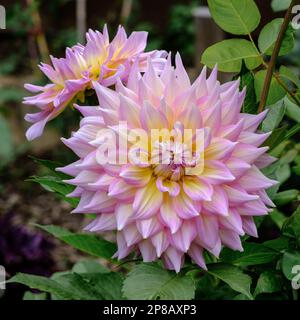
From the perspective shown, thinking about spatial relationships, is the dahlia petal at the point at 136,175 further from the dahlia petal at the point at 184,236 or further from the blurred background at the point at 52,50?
the blurred background at the point at 52,50

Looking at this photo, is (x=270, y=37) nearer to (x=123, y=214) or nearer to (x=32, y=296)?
(x=123, y=214)

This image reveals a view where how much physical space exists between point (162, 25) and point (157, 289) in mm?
3412

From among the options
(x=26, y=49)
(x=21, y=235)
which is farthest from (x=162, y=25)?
(x=21, y=235)

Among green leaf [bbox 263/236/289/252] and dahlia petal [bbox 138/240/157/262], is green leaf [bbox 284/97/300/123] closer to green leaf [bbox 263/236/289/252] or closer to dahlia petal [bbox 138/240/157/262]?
green leaf [bbox 263/236/289/252]

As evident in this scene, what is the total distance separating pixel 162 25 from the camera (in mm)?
3898

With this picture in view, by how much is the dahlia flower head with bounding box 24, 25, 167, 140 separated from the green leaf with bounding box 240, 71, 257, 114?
3.4 inches

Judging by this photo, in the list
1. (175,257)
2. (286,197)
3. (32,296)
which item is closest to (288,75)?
(286,197)

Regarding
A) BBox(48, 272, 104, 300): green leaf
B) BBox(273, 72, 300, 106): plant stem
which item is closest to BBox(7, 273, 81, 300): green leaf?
BBox(48, 272, 104, 300): green leaf

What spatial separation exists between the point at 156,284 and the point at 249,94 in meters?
0.21

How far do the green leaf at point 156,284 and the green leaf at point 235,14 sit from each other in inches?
10.6

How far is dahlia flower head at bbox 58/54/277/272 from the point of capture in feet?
1.88

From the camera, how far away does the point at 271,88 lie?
72 cm

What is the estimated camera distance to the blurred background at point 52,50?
9.09 ft
